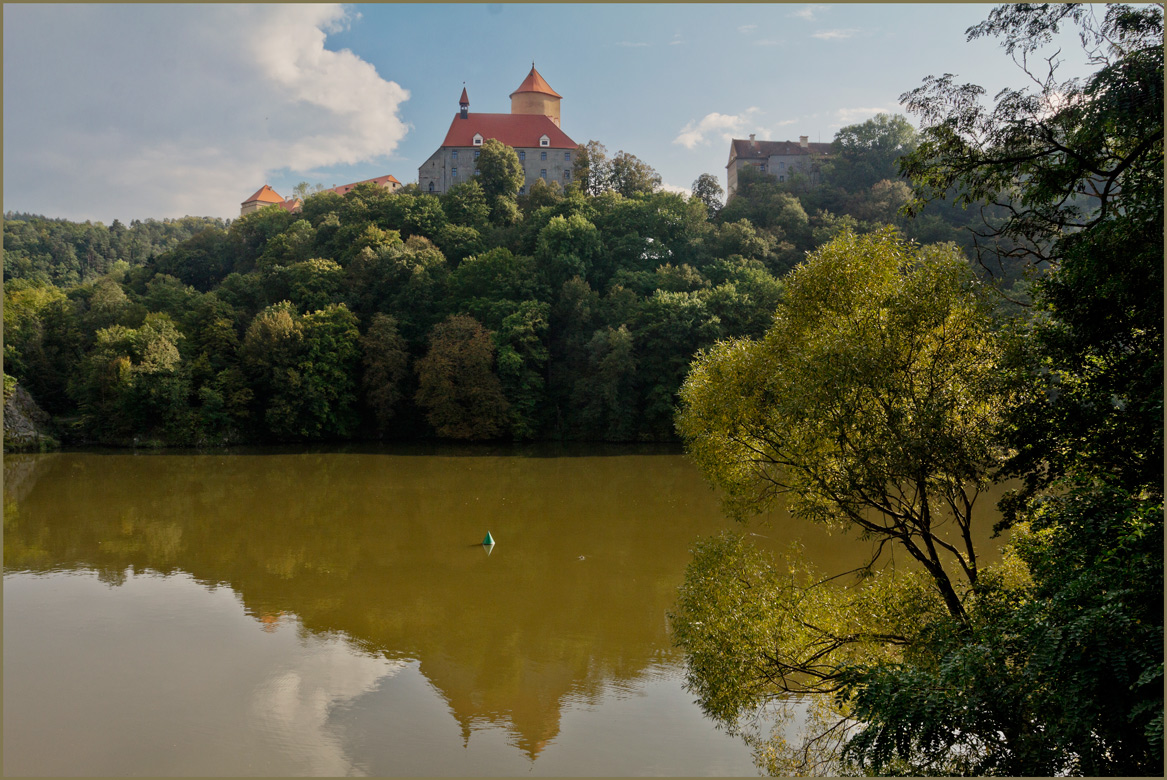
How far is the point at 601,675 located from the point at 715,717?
273cm

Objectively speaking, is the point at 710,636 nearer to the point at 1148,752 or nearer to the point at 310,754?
the point at 1148,752

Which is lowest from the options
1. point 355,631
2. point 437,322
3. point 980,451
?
point 355,631

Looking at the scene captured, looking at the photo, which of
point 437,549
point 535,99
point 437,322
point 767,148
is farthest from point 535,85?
point 437,549

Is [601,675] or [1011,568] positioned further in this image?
[601,675]

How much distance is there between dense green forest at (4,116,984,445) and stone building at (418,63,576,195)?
10.2m

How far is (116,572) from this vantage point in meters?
17.4

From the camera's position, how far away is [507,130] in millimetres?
62719

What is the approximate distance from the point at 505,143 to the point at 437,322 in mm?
25636

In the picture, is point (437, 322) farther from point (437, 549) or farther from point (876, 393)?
point (876, 393)

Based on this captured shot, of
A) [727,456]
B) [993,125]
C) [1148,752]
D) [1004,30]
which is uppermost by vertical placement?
[1004,30]

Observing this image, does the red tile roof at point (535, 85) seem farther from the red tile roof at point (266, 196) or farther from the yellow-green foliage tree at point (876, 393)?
the yellow-green foliage tree at point (876, 393)

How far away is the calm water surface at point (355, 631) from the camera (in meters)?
9.91

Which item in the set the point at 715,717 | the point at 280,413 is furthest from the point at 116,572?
Answer: the point at 280,413

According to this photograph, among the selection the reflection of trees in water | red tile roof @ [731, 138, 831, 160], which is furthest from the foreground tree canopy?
red tile roof @ [731, 138, 831, 160]
